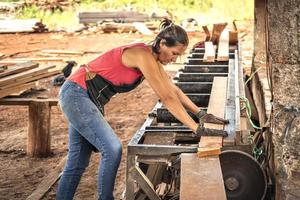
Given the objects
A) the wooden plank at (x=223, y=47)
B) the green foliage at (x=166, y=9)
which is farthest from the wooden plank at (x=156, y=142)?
the green foliage at (x=166, y=9)

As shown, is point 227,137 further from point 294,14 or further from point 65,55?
point 65,55

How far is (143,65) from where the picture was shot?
466cm

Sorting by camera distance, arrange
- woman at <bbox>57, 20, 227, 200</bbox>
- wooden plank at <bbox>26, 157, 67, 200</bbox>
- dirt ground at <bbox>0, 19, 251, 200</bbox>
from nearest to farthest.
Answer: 1. woman at <bbox>57, 20, 227, 200</bbox>
2. wooden plank at <bbox>26, 157, 67, 200</bbox>
3. dirt ground at <bbox>0, 19, 251, 200</bbox>

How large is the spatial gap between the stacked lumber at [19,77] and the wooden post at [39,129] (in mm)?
568

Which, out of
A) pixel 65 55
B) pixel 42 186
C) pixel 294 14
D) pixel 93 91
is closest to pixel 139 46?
pixel 93 91

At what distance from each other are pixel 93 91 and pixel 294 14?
6.51ft

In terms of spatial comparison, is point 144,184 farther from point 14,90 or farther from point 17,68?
point 17,68

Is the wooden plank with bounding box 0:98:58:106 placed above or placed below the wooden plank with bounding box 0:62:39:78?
below

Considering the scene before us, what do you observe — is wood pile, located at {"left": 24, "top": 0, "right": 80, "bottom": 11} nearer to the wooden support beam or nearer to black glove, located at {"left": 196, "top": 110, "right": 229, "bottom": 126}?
black glove, located at {"left": 196, "top": 110, "right": 229, "bottom": 126}

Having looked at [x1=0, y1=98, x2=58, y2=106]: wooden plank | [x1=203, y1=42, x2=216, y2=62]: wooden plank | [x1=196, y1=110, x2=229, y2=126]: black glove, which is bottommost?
[x1=196, y1=110, x2=229, y2=126]: black glove

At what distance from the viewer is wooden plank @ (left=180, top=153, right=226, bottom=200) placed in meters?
3.70

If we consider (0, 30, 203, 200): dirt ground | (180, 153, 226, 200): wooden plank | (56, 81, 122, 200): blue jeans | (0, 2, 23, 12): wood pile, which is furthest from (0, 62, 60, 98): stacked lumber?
(0, 2, 23, 12): wood pile

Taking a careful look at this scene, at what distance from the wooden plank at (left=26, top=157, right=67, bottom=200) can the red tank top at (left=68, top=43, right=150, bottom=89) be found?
2031 millimetres

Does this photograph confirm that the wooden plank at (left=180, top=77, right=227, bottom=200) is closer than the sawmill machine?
Yes
